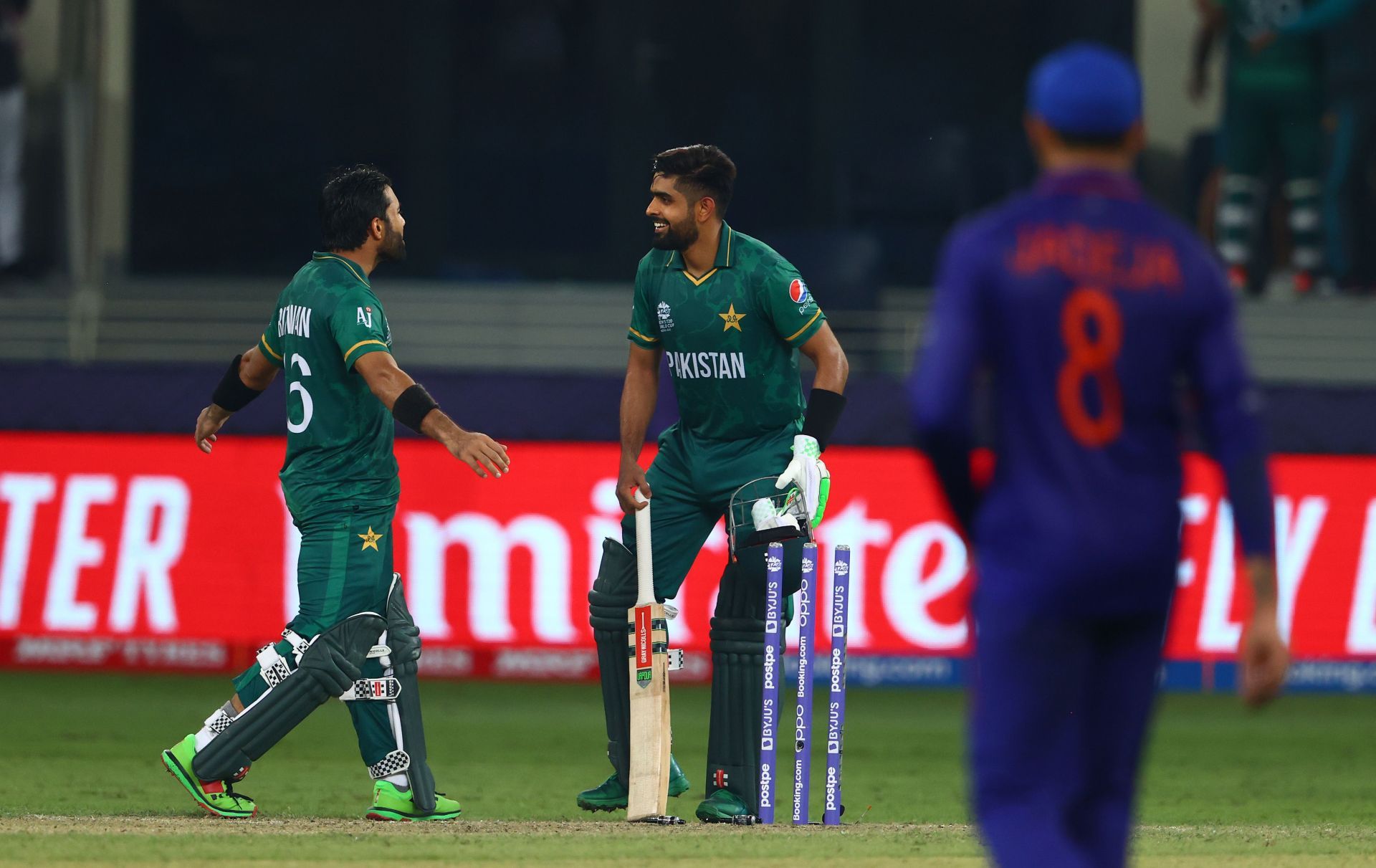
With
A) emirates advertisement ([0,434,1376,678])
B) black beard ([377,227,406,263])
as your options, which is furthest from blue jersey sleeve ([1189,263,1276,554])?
emirates advertisement ([0,434,1376,678])

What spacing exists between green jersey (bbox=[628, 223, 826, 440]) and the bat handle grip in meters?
0.35

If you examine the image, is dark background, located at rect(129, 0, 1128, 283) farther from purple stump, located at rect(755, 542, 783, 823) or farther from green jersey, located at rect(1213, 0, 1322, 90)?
purple stump, located at rect(755, 542, 783, 823)

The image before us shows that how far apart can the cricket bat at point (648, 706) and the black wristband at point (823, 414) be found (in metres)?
0.67

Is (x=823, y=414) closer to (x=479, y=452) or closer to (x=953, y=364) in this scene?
(x=479, y=452)

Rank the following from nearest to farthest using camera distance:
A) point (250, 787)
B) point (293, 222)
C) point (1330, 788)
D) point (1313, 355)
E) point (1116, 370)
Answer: point (1116, 370) < point (250, 787) < point (1330, 788) < point (1313, 355) < point (293, 222)

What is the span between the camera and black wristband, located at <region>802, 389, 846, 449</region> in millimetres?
6270

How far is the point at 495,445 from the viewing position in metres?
5.76

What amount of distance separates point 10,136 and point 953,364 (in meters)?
12.0

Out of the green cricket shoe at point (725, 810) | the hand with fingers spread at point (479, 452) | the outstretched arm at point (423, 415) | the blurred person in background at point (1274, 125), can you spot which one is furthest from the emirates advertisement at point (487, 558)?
the hand with fingers spread at point (479, 452)

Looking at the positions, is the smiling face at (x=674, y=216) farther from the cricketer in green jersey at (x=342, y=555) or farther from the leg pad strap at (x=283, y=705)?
the leg pad strap at (x=283, y=705)

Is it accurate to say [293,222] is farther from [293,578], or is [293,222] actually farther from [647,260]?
[647,260]

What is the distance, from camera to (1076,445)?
11.0ft

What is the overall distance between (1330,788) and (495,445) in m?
4.30

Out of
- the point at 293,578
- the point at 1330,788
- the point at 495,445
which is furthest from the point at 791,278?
the point at 293,578
